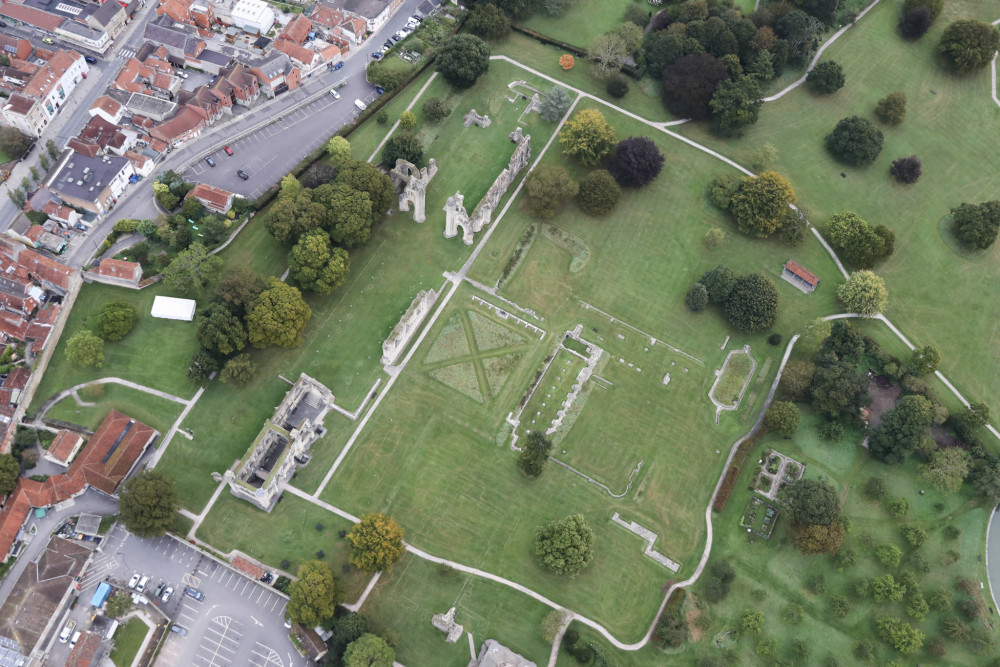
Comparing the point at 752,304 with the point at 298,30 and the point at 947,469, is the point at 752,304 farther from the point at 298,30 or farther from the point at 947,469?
the point at 298,30

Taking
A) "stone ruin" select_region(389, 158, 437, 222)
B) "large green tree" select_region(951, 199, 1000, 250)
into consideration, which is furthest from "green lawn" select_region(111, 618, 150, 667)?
"large green tree" select_region(951, 199, 1000, 250)

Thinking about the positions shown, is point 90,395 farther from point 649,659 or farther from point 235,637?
point 649,659

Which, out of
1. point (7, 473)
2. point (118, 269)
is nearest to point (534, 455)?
point (118, 269)

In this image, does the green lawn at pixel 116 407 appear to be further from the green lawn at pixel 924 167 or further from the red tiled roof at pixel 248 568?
the green lawn at pixel 924 167

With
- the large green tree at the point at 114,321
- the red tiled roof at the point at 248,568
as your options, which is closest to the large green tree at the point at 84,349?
the large green tree at the point at 114,321

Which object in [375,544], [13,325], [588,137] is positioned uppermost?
[588,137]

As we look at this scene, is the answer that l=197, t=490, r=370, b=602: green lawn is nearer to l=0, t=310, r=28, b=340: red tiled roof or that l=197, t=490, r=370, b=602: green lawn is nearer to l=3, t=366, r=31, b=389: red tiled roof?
l=3, t=366, r=31, b=389: red tiled roof
